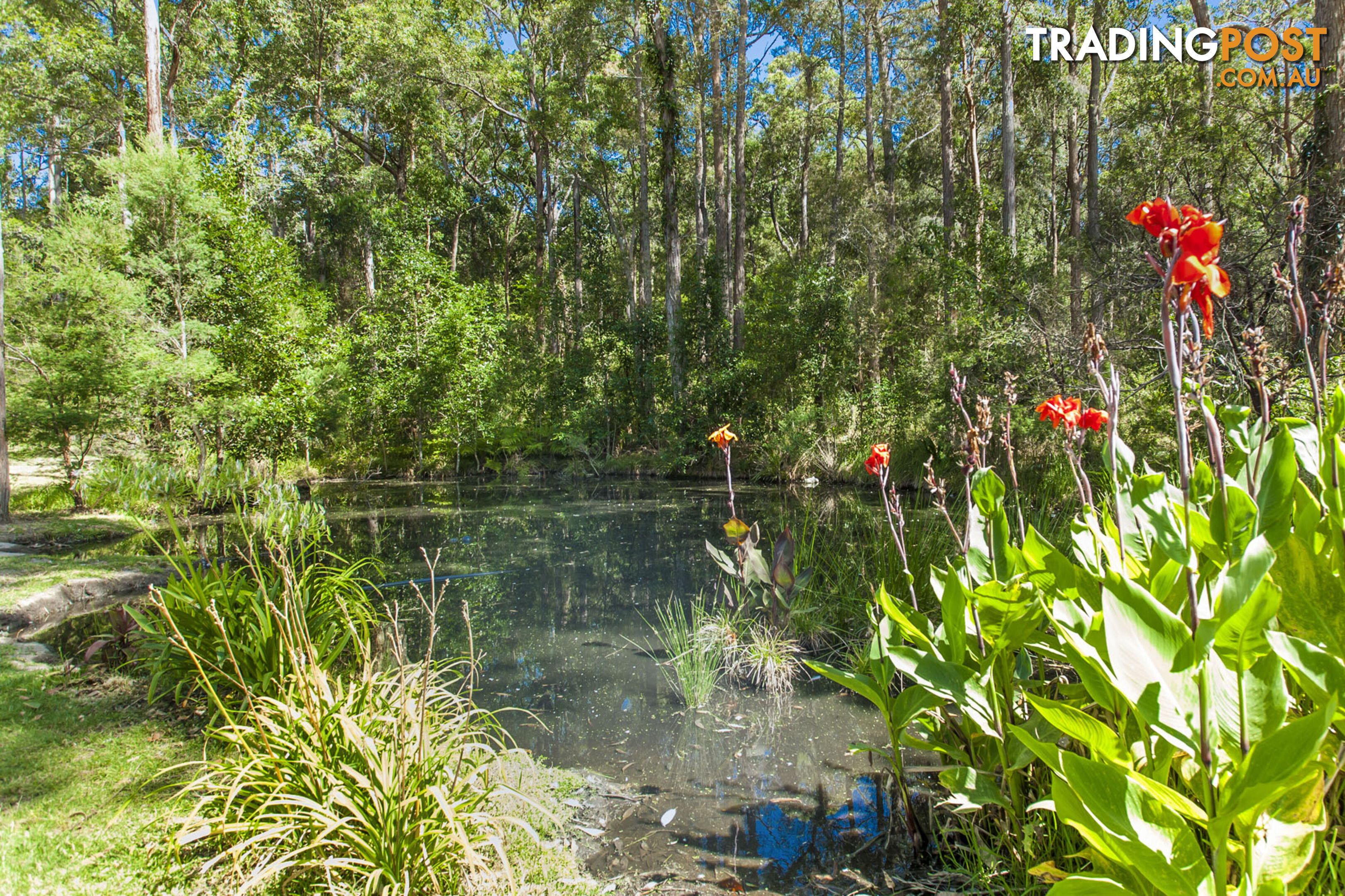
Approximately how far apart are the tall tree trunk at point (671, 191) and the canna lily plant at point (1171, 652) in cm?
1357

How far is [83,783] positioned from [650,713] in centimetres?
214

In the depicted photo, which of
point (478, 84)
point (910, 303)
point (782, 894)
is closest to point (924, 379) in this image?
point (910, 303)

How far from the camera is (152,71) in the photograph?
34.9 feet

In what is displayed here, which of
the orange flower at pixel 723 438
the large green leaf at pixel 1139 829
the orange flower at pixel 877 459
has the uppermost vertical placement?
the orange flower at pixel 723 438

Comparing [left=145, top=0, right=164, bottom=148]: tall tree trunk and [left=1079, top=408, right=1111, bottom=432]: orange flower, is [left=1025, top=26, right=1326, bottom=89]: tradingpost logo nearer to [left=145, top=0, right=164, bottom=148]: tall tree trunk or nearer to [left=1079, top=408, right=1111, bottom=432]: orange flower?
[left=1079, top=408, right=1111, bottom=432]: orange flower

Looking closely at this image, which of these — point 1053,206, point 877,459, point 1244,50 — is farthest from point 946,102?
point 877,459

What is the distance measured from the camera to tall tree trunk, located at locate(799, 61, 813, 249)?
20312 mm

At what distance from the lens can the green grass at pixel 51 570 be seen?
15.3 ft

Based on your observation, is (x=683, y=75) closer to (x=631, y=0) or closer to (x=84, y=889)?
(x=631, y=0)

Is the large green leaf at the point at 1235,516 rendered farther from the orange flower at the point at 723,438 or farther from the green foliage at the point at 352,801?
the orange flower at the point at 723,438

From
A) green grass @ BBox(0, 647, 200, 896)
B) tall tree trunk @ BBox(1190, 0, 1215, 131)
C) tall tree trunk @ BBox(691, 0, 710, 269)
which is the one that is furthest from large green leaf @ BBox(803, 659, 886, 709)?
tall tree trunk @ BBox(691, 0, 710, 269)

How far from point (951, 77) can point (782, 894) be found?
57.8 feet

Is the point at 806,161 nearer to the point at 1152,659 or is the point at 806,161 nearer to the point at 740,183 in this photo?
the point at 740,183

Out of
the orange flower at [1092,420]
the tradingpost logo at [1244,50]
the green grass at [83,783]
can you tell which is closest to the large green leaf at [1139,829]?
the orange flower at [1092,420]
